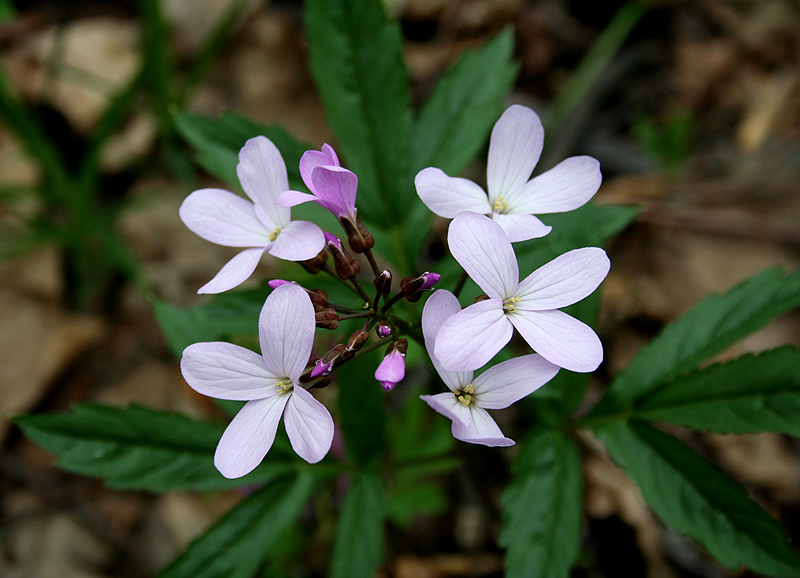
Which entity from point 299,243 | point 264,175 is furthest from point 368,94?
point 299,243

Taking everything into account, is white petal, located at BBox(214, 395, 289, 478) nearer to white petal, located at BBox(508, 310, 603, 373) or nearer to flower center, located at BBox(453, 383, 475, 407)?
flower center, located at BBox(453, 383, 475, 407)

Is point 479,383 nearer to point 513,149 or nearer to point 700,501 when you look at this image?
point 513,149

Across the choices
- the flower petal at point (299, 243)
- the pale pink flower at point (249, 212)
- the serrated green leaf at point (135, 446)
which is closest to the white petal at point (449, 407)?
the flower petal at point (299, 243)

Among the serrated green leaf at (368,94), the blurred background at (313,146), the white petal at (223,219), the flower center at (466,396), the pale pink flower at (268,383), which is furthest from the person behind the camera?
the blurred background at (313,146)

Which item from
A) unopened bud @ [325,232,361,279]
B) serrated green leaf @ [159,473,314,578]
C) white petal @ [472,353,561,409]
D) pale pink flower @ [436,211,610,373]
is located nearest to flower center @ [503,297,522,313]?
pale pink flower @ [436,211,610,373]

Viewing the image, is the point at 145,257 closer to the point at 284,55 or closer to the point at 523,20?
the point at 284,55

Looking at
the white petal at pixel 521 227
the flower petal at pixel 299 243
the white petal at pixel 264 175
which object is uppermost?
the white petal at pixel 264 175

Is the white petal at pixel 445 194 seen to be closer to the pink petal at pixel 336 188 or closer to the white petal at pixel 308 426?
the pink petal at pixel 336 188
